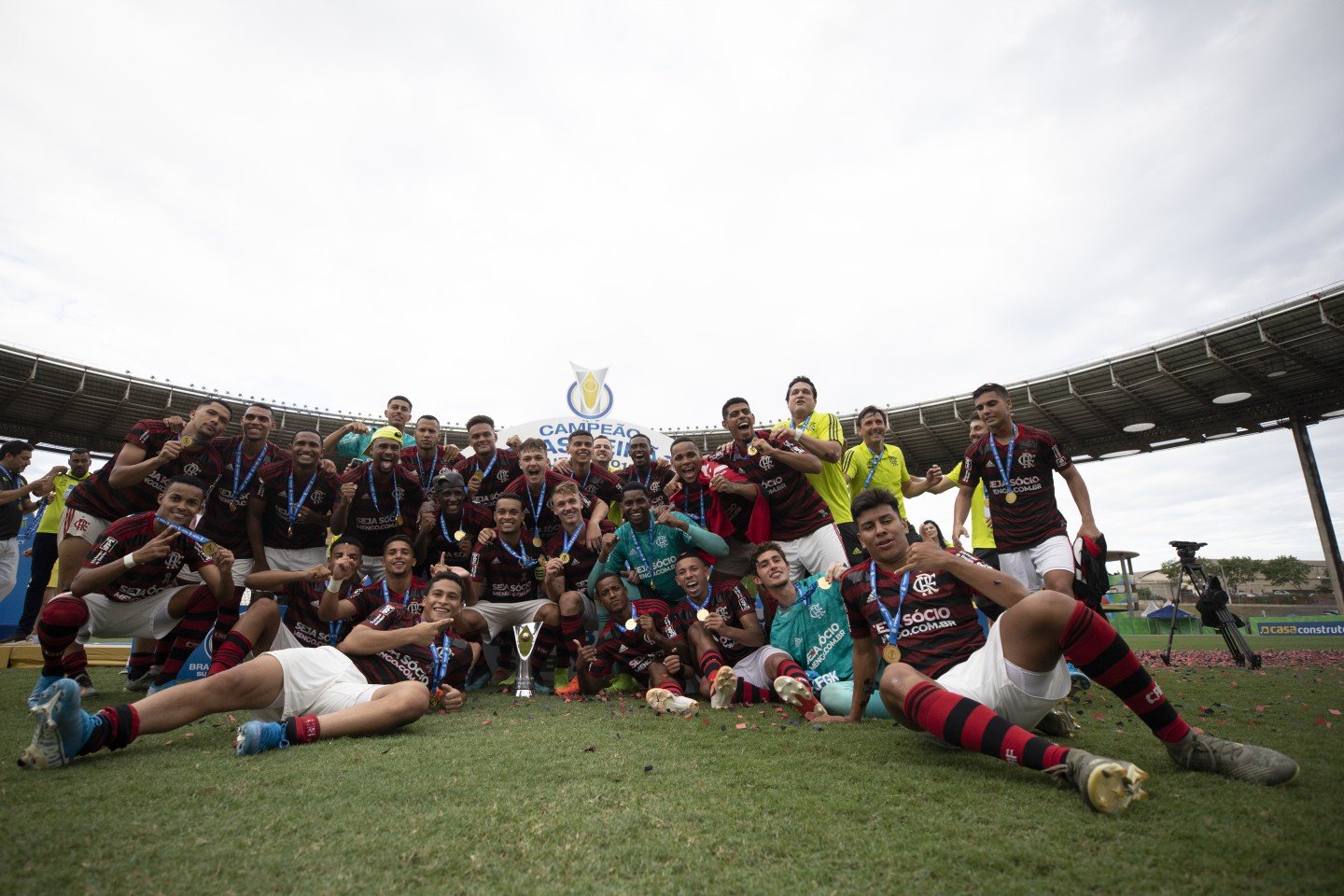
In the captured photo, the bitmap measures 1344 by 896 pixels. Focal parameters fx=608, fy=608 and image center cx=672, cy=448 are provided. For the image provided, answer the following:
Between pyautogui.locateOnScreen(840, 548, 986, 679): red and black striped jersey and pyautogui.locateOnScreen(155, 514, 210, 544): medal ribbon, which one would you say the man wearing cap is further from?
pyautogui.locateOnScreen(840, 548, 986, 679): red and black striped jersey

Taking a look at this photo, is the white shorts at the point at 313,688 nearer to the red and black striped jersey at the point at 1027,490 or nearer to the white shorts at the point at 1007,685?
the white shorts at the point at 1007,685

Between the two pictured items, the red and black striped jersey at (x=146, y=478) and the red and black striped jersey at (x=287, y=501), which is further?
the red and black striped jersey at (x=287, y=501)

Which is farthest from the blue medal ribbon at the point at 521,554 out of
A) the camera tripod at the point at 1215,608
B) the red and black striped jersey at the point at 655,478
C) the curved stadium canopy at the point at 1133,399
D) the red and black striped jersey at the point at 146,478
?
the curved stadium canopy at the point at 1133,399

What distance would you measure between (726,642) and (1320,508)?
63.7ft

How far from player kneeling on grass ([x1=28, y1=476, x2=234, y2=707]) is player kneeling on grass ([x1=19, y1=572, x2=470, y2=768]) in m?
0.67

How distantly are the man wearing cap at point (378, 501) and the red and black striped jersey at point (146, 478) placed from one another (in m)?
1.10

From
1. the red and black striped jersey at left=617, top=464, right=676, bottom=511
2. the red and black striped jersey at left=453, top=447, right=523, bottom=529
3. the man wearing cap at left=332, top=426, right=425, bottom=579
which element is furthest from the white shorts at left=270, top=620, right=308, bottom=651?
the red and black striped jersey at left=617, top=464, right=676, bottom=511

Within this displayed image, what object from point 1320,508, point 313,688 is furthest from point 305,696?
point 1320,508

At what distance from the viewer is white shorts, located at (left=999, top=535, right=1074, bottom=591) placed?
15.9 ft

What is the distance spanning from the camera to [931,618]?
299cm

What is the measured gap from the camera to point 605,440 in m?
8.04

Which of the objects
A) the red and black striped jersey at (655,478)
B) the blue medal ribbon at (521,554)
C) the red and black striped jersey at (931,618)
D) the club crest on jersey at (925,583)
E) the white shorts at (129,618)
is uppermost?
the red and black striped jersey at (655,478)

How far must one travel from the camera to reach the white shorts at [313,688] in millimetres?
3393

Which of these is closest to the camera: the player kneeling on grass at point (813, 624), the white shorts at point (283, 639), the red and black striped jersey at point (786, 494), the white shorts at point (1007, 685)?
the white shorts at point (1007, 685)
